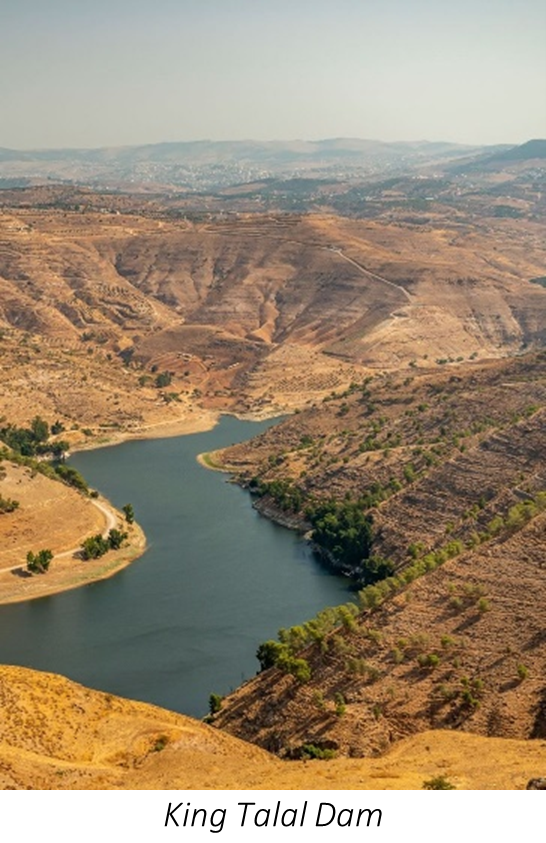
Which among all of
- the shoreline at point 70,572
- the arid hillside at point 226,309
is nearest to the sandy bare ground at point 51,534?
the shoreline at point 70,572

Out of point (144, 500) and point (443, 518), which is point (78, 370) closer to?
point (144, 500)

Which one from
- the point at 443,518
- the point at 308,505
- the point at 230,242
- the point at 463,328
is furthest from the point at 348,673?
the point at 230,242

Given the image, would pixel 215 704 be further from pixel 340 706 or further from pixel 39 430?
pixel 39 430

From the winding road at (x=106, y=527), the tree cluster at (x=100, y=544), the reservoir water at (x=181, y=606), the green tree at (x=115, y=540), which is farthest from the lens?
the green tree at (x=115, y=540)

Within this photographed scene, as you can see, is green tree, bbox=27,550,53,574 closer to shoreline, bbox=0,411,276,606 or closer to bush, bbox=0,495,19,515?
shoreline, bbox=0,411,276,606

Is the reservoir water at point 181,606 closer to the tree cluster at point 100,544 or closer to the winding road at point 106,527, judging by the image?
the winding road at point 106,527

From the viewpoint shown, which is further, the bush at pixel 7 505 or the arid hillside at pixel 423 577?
the bush at pixel 7 505

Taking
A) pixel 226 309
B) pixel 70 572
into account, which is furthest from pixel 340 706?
pixel 226 309
